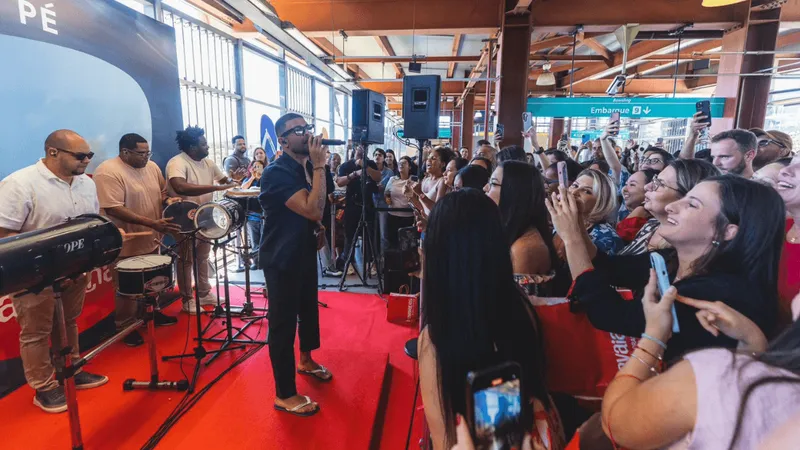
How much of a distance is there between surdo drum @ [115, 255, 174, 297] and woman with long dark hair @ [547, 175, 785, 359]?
2.33 m

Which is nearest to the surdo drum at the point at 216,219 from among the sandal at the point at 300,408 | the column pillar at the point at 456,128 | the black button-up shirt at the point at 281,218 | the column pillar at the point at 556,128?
the black button-up shirt at the point at 281,218

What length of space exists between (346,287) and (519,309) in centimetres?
378

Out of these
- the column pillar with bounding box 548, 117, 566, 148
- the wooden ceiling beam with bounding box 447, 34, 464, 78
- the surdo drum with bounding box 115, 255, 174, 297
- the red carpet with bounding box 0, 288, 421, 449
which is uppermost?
the wooden ceiling beam with bounding box 447, 34, 464, 78

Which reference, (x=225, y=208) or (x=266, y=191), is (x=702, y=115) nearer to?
(x=266, y=191)

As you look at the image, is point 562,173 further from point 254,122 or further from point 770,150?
point 254,122

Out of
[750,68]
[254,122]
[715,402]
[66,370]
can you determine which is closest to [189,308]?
[66,370]

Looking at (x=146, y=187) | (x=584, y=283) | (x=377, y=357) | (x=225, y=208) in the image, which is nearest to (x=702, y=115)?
(x=584, y=283)

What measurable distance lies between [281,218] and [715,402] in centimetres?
204

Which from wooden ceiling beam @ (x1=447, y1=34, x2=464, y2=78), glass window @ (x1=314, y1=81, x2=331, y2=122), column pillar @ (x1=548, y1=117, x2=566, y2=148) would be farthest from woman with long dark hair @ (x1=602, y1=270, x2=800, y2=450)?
column pillar @ (x1=548, y1=117, x2=566, y2=148)

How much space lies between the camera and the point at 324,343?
11.0 ft

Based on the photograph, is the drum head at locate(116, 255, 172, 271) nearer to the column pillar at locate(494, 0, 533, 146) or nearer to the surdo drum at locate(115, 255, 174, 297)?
the surdo drum at locate(115, 255, 174, 297)

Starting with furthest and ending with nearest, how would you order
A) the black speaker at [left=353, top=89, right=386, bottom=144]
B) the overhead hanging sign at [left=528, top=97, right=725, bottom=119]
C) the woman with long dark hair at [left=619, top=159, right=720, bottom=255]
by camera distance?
the overhead hanging sign at [left=528, top=97, right=725, bottom=119] < the black speaker at [left=353, top=89, right=386, bottom=144] < the woman with long dark hair at [left=619, top=159, right=720, bottom=255]

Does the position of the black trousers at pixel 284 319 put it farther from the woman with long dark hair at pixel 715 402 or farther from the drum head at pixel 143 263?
the woman with long dark hair at pixel 715 402

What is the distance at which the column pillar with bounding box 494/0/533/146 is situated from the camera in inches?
249
